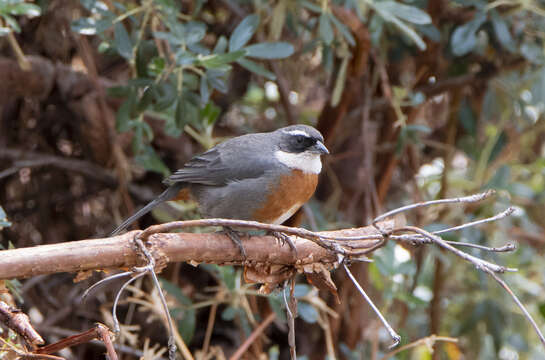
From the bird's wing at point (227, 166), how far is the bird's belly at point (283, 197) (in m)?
0.11

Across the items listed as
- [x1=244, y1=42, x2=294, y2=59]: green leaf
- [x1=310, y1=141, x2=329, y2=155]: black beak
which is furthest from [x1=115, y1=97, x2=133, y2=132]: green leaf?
[x1=310, y1=141, x2=329, y2=155]: black beak

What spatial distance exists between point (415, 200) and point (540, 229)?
1.04 meters

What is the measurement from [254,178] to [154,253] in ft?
3.91

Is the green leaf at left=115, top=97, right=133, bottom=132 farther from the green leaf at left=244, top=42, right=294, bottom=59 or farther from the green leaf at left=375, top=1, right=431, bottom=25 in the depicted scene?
the green leaf at left=375, top=1, right=431, bottom=25

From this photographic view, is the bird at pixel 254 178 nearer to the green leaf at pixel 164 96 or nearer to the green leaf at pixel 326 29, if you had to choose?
the green leaf at pixel 164 96

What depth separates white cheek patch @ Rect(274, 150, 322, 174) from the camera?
123 inches

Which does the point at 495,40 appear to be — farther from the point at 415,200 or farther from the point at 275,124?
the point at 275,124

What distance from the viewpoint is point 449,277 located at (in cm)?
443

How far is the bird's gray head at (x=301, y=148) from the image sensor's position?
316 centimetres

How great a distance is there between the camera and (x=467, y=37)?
3.63 metres

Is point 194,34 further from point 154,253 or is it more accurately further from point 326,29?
point 154,253

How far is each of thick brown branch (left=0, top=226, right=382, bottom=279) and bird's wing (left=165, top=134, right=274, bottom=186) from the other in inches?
25.0

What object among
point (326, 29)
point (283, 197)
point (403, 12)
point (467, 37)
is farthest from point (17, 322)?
point (467, 37)

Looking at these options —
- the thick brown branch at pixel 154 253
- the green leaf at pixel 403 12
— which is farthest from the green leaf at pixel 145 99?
the green leaf at pixel 403 12
